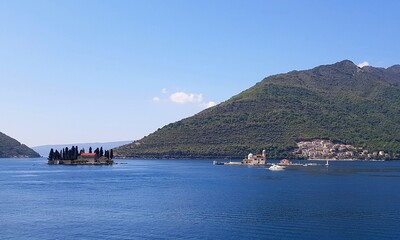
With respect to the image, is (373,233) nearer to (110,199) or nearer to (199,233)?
(199,233)

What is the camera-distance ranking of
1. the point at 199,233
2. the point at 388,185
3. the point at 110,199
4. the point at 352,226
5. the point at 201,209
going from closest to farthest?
the point at 199,233, the point at 352,226, the point at 201,209, the point at 110,199, the point at 388,185

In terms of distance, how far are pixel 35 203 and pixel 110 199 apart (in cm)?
1358

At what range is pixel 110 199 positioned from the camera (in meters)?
95.1

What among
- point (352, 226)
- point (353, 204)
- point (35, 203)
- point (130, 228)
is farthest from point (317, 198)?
point (35, 203)

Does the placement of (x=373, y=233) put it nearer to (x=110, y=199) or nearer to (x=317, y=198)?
(x=317, y=198)

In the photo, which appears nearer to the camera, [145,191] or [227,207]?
[227,207]

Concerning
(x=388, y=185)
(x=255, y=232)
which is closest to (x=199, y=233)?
(x=255, y=232)

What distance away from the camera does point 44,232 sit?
202ft

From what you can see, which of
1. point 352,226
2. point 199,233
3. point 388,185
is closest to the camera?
point 199,233

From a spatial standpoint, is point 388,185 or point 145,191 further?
point 388,185

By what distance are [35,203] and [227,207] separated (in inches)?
1328

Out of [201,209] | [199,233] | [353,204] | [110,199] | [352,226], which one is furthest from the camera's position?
[110,199]

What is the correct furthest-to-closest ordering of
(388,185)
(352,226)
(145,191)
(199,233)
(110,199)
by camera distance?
(388,185)
(145,191)
(110,199)
(352,226)
(199,233)

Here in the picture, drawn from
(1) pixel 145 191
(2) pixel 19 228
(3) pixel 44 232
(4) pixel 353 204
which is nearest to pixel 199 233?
(3) pixel 44 232
